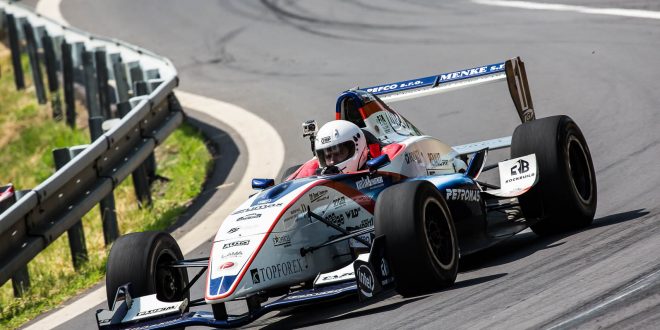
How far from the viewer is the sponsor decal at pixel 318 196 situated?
30.2ft

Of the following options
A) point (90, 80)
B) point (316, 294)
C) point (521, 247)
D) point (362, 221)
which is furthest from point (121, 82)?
point (316, 294)

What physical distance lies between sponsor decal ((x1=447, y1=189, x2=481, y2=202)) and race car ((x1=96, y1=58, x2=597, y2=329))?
1 centimetres

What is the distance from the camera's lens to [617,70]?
54.1 feet

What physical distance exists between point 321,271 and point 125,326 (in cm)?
149

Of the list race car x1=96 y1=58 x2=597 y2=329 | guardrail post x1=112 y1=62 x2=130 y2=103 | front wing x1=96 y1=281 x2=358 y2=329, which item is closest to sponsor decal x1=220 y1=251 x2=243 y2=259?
race car x1=96 y1=58 x2=597 y2=329

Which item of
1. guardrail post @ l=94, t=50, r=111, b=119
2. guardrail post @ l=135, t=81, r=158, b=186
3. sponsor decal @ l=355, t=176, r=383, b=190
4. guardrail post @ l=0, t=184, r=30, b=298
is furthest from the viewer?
guardrail post @ l=94, t=50, r=111, b=119

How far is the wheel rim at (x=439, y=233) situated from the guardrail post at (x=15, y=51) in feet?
49.7

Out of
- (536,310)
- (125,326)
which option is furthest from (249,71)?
(536,310)

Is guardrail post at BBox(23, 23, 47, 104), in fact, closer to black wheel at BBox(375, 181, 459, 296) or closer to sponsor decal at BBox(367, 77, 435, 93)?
sponsor decal at BBox(367, 77, 435, 93)

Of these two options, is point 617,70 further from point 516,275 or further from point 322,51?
point 516,275

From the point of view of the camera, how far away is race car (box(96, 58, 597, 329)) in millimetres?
8430

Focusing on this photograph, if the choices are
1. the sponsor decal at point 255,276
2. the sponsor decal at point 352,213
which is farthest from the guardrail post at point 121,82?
the sponsor decal at point 255,276

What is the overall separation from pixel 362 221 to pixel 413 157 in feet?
3.65

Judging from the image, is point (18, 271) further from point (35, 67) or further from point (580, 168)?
point (35, 67)
